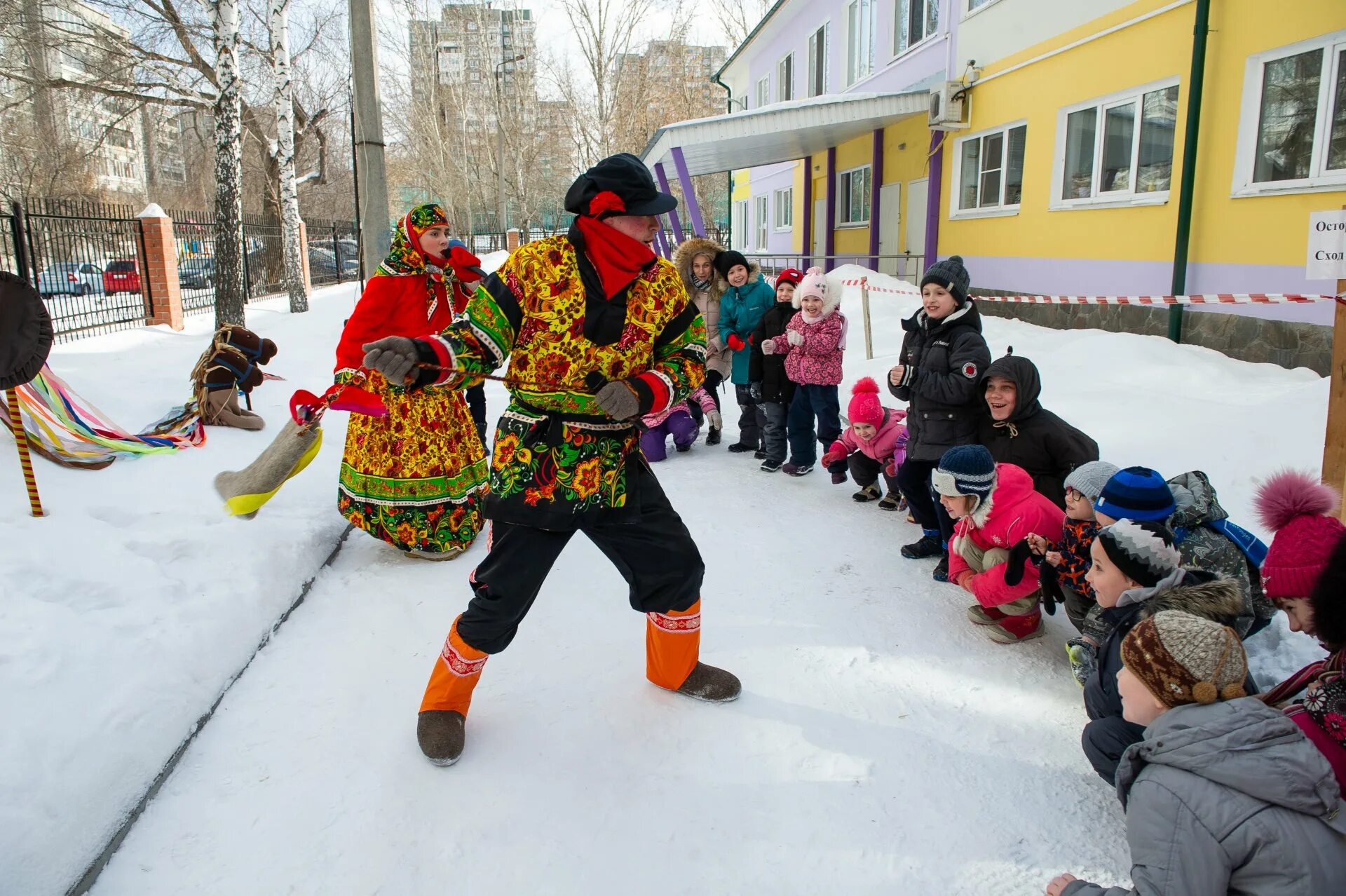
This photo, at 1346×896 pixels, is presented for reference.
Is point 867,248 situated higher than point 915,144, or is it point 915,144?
point 915,144

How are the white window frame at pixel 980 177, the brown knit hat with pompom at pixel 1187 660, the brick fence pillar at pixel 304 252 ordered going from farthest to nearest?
the brick fence pillar at pixel 304 252 < the white window frame at pixel 980 177 < the brown knit hat with pompom at pixel 1187 660

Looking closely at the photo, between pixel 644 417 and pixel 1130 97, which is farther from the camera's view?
pixel 1130 97

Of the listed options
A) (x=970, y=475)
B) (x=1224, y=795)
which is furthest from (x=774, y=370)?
(x=1224, y=795)

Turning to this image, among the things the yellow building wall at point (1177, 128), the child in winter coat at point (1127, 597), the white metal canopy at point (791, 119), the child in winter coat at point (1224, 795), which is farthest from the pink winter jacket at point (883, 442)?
the white metal canopy at point (791, 119)

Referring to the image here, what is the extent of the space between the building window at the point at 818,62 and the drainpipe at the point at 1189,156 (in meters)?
12.2

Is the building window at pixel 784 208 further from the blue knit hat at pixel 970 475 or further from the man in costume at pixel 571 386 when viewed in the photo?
the man in costume at pixel 571 386

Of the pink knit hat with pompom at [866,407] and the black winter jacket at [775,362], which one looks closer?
Result: the pink knit hat with pompom at [866,407]

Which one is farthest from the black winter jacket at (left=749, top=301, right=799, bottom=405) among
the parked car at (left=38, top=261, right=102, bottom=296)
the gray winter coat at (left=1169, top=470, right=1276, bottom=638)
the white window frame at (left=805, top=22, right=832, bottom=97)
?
the white window frame at (left=805, top=22, right=832, bottom=97)

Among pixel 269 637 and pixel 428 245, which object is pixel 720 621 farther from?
pixel 428 245

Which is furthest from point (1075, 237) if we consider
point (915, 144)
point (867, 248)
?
point (867, 248)

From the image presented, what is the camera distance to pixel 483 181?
138 feet

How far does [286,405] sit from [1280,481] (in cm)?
699

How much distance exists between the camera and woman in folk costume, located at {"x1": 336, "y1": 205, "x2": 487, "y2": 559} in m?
3.92

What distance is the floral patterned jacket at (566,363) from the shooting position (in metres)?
2.34
